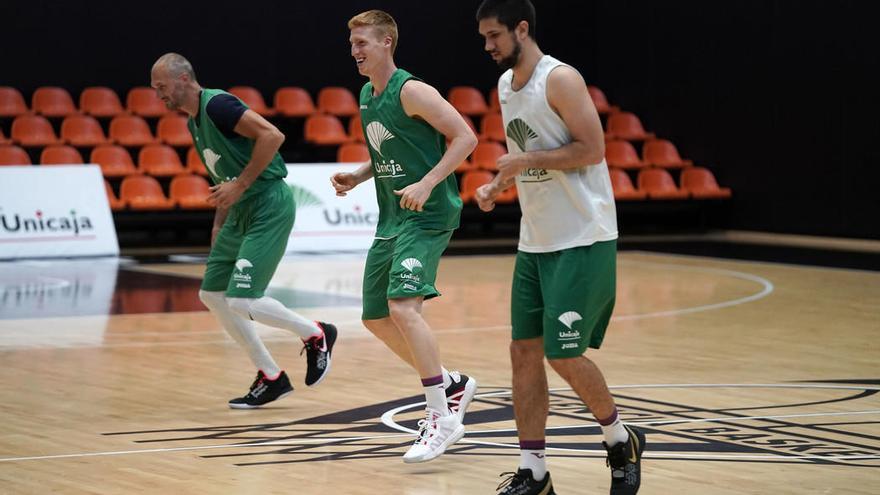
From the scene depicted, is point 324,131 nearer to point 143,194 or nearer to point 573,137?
point 143,194

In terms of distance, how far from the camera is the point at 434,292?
19.3 feet

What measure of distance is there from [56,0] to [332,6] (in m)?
3.72

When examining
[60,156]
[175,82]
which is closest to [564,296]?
→ [175,82]

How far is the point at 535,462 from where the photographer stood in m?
4.92

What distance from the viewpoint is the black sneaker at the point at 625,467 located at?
4887 mm

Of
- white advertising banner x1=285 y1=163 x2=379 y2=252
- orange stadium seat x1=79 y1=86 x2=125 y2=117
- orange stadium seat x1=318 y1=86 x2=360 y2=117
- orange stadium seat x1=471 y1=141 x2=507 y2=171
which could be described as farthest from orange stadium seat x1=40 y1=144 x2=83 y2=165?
orange stadium seat x1=471 y1=141 x2=507 y2=171

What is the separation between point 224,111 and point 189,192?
9586mm

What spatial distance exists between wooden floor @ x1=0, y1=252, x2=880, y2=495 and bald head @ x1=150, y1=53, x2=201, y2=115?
1470 mm

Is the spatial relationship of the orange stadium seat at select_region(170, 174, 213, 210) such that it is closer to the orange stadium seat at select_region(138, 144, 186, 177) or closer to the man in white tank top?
the orange stadium seat at select_region(138, 144, 186, 177)

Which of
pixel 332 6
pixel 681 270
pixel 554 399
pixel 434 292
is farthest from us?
pixel 332 6

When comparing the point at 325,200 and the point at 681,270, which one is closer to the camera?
the point at 681,270

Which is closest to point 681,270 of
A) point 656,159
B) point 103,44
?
point 656,159

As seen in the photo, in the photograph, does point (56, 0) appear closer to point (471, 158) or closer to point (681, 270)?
point (471, 158)

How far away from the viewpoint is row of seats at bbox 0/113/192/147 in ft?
54.7
